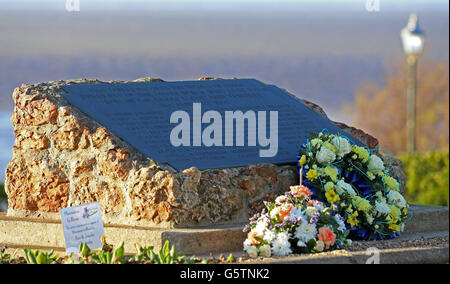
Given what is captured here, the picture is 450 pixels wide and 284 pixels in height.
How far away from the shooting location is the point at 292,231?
606 cm

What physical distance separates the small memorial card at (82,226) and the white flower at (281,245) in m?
1.24

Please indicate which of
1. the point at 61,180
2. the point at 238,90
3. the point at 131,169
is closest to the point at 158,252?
the point at 131,169

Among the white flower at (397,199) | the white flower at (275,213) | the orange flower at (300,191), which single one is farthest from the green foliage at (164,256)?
the white flower at (397,199)

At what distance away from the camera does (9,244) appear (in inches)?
273

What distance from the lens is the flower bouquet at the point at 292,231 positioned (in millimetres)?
5973

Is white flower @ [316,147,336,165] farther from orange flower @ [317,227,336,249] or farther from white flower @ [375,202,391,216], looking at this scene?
orange flower @ [317,227,336,249]

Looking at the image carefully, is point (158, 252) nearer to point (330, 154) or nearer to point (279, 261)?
point (279, 261)

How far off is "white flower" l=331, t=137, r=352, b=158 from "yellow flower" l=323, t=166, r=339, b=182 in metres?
0.18

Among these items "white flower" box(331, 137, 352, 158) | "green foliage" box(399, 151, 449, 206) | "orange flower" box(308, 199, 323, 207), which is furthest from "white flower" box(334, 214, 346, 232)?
"green foliage" box(399, 151, 449, 206)

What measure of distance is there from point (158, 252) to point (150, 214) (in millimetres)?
452

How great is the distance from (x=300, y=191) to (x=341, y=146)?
29.8 inches

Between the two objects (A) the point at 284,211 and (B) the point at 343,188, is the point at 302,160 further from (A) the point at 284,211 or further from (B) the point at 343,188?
(A) the point at 284,211

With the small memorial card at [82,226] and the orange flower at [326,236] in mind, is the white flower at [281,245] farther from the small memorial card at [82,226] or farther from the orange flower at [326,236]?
the small memorial card at [82,226]
